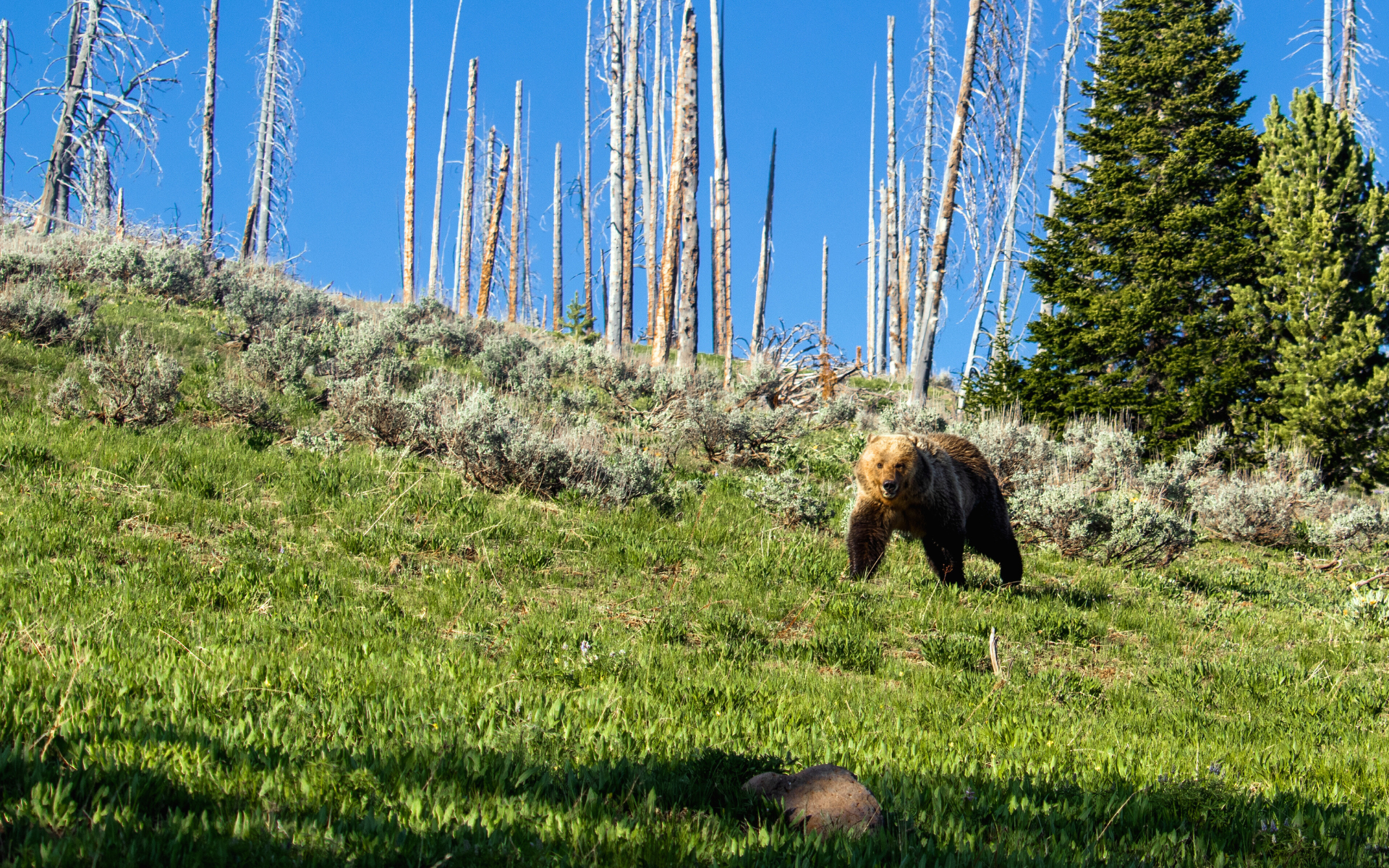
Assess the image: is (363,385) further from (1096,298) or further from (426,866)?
(1096,298)

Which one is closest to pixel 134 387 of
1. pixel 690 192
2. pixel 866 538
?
pixel 866 538

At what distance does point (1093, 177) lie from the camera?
19672 mm

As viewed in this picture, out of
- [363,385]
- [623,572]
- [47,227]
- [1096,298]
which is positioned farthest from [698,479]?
[47,227]

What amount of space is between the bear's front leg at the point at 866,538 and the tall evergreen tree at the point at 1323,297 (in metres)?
13.5

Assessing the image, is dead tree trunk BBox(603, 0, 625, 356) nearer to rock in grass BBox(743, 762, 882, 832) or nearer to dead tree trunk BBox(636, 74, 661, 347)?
dead tree trunk BBox(636, 74, 661, 347)

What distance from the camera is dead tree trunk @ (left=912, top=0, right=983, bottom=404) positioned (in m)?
21.0

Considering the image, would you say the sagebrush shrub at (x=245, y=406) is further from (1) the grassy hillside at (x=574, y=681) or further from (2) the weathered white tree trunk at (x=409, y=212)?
(2) the weathered white tree trunk at (x=409, y=212)

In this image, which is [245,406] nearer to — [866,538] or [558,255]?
[866,538]

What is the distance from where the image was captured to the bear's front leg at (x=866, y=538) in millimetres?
7453

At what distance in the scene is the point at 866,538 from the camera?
7.50 m

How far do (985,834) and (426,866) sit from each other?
1915mm

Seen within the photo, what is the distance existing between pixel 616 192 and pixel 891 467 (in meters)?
16.8

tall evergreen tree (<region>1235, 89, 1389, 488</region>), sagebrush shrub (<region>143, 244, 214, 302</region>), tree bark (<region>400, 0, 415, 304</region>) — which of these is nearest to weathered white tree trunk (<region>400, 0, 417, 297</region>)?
Result: tree bark (<region>400, 0, 415, 304</region>)

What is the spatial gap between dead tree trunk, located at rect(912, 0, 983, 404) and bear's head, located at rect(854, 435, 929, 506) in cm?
1375
